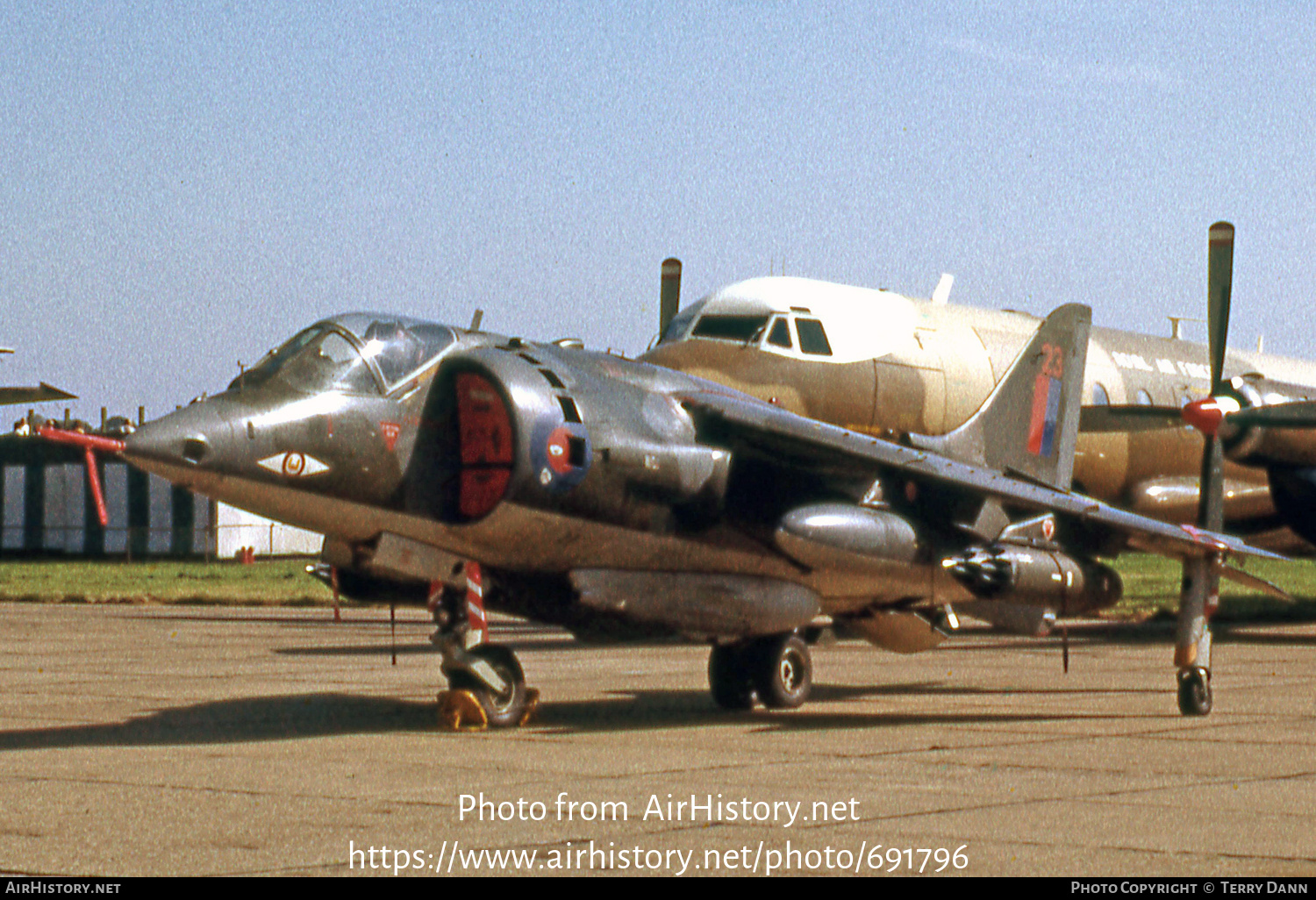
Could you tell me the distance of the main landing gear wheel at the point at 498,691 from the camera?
12828 millimetres

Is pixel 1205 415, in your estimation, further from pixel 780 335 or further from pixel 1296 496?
pixel 1296 496

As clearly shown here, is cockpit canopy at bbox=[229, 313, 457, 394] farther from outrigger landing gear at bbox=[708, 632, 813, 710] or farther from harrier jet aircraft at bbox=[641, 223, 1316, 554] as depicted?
harrier jet aircraft at bbox=[641, 223, 1316, 554]

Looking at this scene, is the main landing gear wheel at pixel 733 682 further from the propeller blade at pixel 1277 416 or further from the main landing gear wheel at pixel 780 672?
the propeller blade at pixel 1277 416

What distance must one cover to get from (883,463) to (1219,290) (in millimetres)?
11766

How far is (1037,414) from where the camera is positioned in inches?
701

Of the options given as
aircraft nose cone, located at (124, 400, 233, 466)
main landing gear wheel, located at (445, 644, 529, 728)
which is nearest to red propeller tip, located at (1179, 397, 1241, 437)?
main landing gear wheel, located at (445, 644, 529, 728)

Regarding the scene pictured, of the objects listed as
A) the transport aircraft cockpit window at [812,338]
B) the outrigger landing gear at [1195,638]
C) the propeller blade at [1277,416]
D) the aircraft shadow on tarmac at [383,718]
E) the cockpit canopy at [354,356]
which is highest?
the transport aircraft cockpit window at [812,338]

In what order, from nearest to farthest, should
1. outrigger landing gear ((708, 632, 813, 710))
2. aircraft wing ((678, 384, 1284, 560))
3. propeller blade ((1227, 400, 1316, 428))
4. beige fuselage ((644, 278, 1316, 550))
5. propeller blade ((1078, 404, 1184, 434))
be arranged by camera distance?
aircraft wing ((678, 384, 1284, 560)), outrigger landing gear ((708, 632, 813, 710)), beige fuselage ((644, 278, 1316, 550)), propeller blade ((1227, 400, 1316, 428)), propeller blade ((1078, 404, 1184, 434))

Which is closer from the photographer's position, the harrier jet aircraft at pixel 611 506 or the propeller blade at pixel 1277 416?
the harrier jet aircraft at pixel 611 506

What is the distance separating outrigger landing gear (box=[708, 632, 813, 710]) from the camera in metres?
14.8

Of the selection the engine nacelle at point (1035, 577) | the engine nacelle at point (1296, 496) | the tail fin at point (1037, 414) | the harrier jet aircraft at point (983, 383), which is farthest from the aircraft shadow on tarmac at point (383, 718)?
the engine nacelle at point (1296, 496)

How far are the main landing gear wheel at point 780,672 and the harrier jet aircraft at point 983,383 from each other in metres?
2.80
